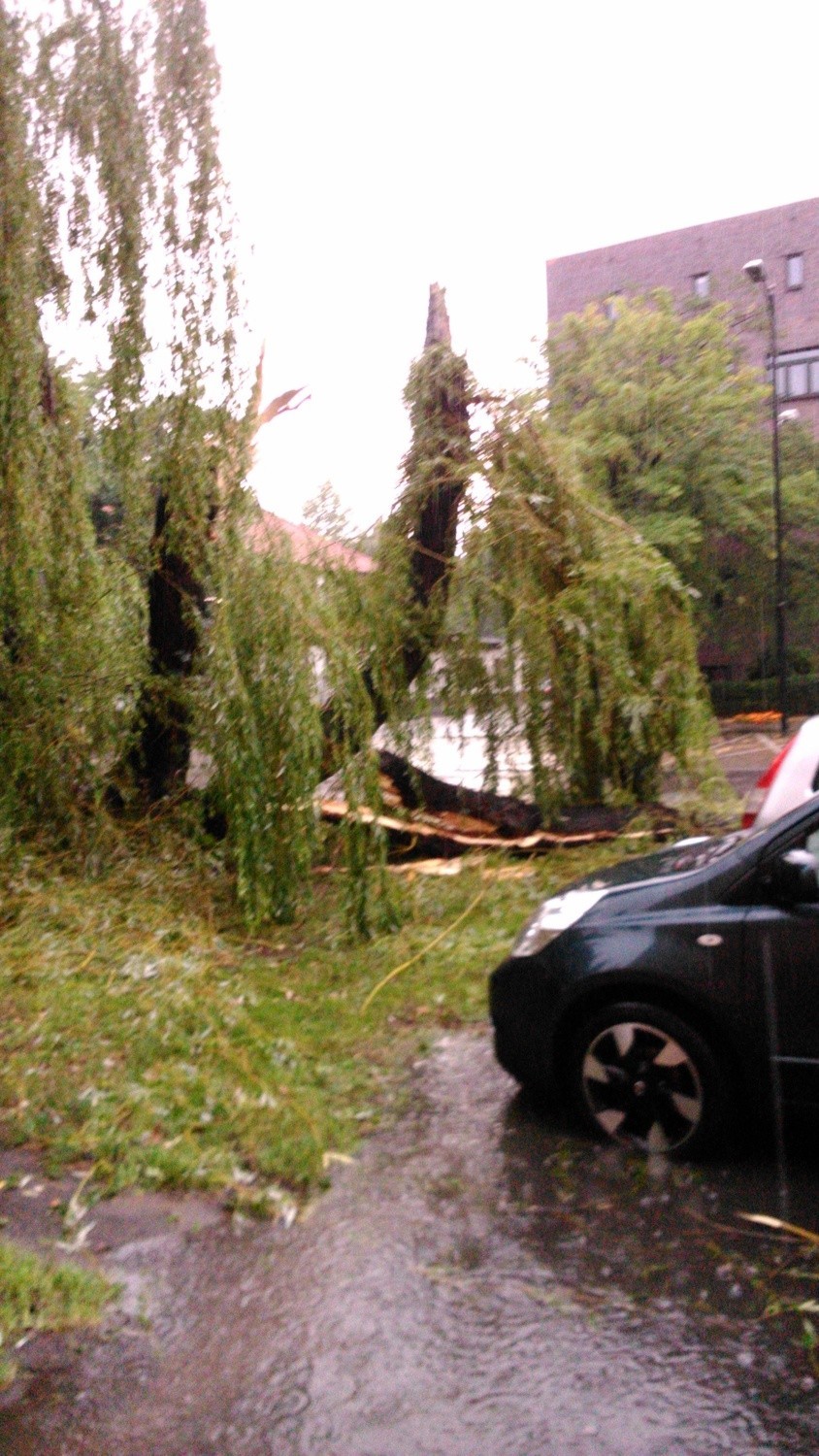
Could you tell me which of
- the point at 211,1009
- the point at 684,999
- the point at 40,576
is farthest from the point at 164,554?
the point at 684,999

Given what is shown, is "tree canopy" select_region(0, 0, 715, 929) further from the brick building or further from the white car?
the brick building

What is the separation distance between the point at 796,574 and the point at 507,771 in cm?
2854

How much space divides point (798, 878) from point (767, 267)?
4197cm

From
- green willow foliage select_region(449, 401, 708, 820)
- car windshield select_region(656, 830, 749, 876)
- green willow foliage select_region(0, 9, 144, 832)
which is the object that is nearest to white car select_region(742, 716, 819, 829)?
car windshield select_region(656, 830, 749, 876)

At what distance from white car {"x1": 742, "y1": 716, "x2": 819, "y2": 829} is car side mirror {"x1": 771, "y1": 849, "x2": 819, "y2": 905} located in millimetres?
1588

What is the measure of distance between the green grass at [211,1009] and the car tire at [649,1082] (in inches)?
38.6

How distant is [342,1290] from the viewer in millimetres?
3834

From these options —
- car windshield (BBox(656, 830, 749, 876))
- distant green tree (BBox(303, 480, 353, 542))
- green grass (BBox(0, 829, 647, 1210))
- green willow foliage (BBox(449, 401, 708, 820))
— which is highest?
distant green tree (BBox(303, 480, 353, 542))

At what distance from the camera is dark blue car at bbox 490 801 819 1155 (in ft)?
14.7

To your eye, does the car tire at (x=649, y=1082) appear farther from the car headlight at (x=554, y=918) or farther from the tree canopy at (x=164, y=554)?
the tree canopy at (x=164, y=554)

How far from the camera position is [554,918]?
17.1 ft

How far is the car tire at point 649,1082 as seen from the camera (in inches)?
182

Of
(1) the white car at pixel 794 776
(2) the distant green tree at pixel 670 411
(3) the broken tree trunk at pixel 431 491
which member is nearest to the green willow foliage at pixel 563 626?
(3) the broken tree trunk at pixel 431 491

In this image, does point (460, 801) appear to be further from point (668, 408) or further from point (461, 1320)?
point (668, 408)
